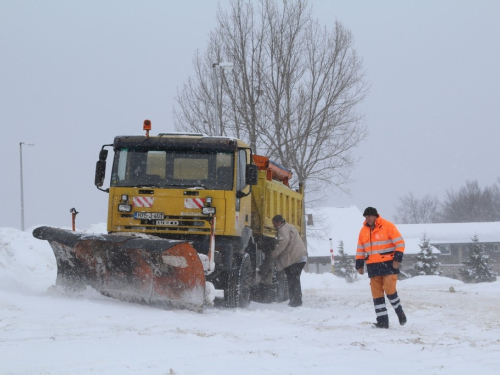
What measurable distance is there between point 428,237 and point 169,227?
63.4 m

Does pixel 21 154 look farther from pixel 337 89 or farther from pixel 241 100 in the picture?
pixel 337 89

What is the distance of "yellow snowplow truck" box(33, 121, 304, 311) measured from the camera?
9.36 m

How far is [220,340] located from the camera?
6.62m

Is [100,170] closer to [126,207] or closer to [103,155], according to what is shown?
[103,155]

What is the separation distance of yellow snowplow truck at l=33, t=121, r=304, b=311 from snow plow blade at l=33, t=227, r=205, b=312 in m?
0.01

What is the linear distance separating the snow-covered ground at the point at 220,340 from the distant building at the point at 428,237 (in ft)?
154

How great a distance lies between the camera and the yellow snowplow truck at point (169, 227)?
9.36 meters

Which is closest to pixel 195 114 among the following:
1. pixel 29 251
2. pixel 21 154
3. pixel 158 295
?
pixel 21 154

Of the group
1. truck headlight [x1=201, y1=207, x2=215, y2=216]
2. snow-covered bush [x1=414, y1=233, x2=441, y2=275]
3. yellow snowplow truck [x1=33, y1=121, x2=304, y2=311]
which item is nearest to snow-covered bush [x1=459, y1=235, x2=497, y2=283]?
snow-covered bush [x1=414, y1=233, x2=441, y2=275]

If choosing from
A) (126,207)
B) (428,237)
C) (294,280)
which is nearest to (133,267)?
(126,207)

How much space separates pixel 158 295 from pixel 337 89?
781 inches

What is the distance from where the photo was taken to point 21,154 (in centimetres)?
3127

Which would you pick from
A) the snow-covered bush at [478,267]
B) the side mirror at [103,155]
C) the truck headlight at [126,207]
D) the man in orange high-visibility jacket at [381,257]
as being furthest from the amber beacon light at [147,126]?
the snow-covered bush at [478,267]

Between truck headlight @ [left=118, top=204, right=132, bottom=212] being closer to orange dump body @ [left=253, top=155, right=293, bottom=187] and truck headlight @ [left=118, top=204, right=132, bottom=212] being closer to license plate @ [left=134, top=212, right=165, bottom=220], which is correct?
license plate @ [left=134, top=212, right=165, bottom=220]
